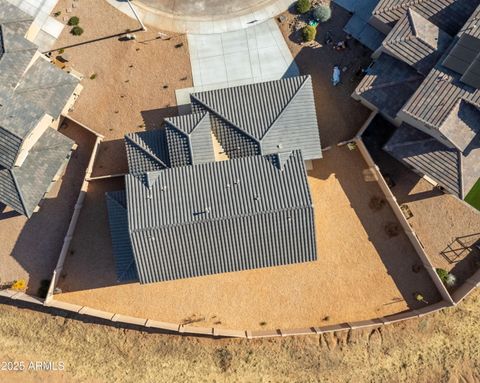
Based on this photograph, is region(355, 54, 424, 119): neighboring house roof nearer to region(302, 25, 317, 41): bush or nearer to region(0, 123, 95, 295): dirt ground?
region(302, 25, 317, 41): bush

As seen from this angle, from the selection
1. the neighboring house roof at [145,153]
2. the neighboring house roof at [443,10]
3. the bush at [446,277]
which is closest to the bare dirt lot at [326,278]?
the bush at [446,277]

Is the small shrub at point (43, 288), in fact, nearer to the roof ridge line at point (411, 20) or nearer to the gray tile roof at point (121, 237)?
the gray tile roof at point (121, 237)

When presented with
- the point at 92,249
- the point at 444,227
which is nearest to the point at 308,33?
the point at 444,227

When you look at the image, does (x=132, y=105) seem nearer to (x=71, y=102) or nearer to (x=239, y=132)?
(x=71, y=102)

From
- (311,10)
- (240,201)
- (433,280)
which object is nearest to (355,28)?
(311,10)

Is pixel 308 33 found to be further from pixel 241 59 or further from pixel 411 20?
pixel 411 20

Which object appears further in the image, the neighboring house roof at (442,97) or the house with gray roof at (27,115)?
the house with gray roof at (27,115)
